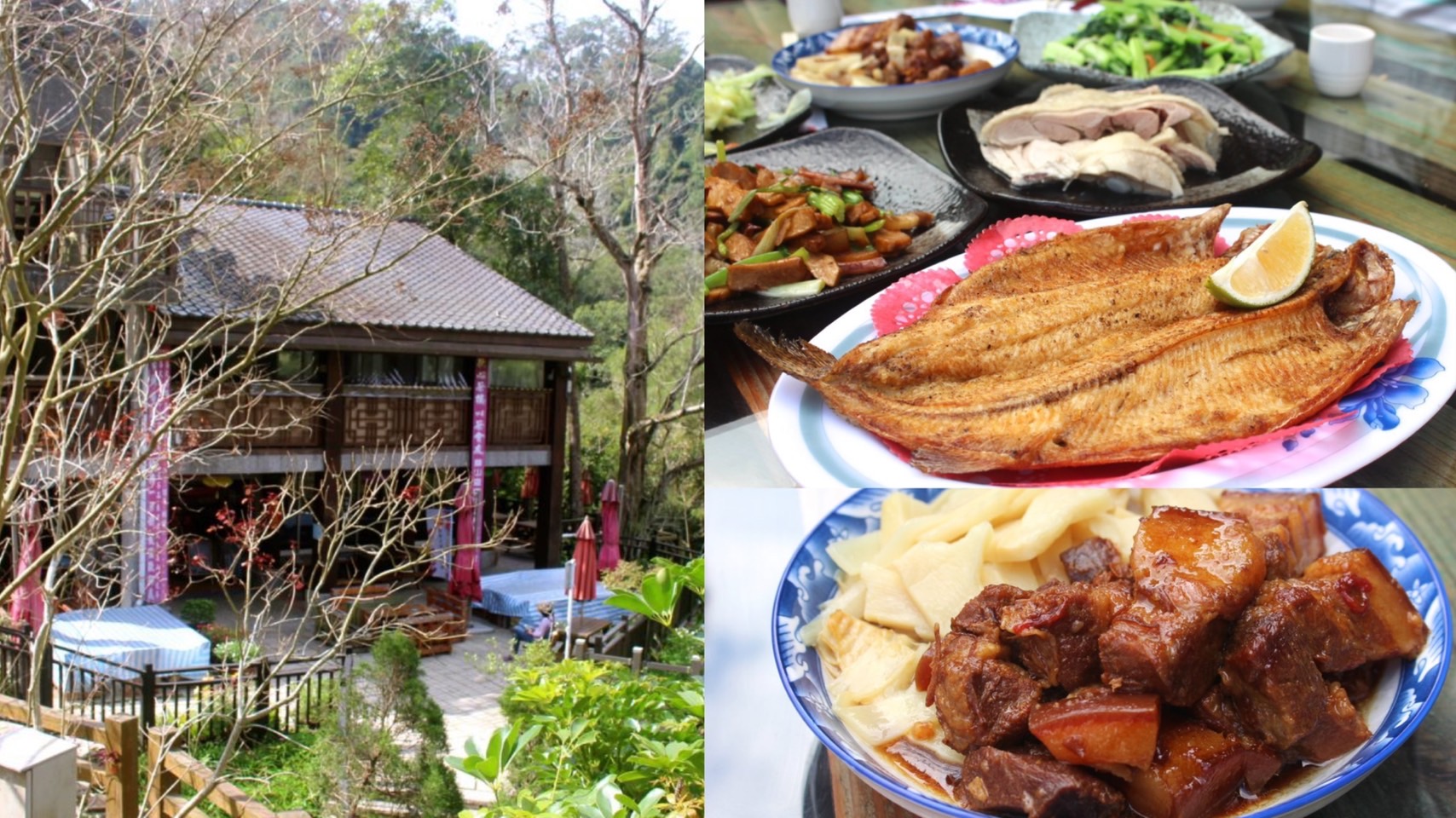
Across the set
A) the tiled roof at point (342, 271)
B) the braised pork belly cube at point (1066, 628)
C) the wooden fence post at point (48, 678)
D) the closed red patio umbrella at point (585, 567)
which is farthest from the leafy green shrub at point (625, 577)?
the braised pork belly cube at point (1066, 628)

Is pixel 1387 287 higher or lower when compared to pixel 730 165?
lower

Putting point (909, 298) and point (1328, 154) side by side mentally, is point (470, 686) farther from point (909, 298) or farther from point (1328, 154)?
point (1328, 154)

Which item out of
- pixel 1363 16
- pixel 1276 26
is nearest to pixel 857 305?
pixel 1276 26

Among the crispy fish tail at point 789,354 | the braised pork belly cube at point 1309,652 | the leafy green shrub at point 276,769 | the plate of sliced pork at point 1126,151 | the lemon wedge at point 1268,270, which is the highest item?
the plate of sliced pork at point 1126,151

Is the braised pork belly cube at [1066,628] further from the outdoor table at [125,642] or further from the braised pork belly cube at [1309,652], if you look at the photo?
the outdoor table at [125,642]

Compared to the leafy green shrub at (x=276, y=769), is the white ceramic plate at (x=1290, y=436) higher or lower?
higher

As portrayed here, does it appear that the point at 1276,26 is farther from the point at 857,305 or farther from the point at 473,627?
the point at 473,627
